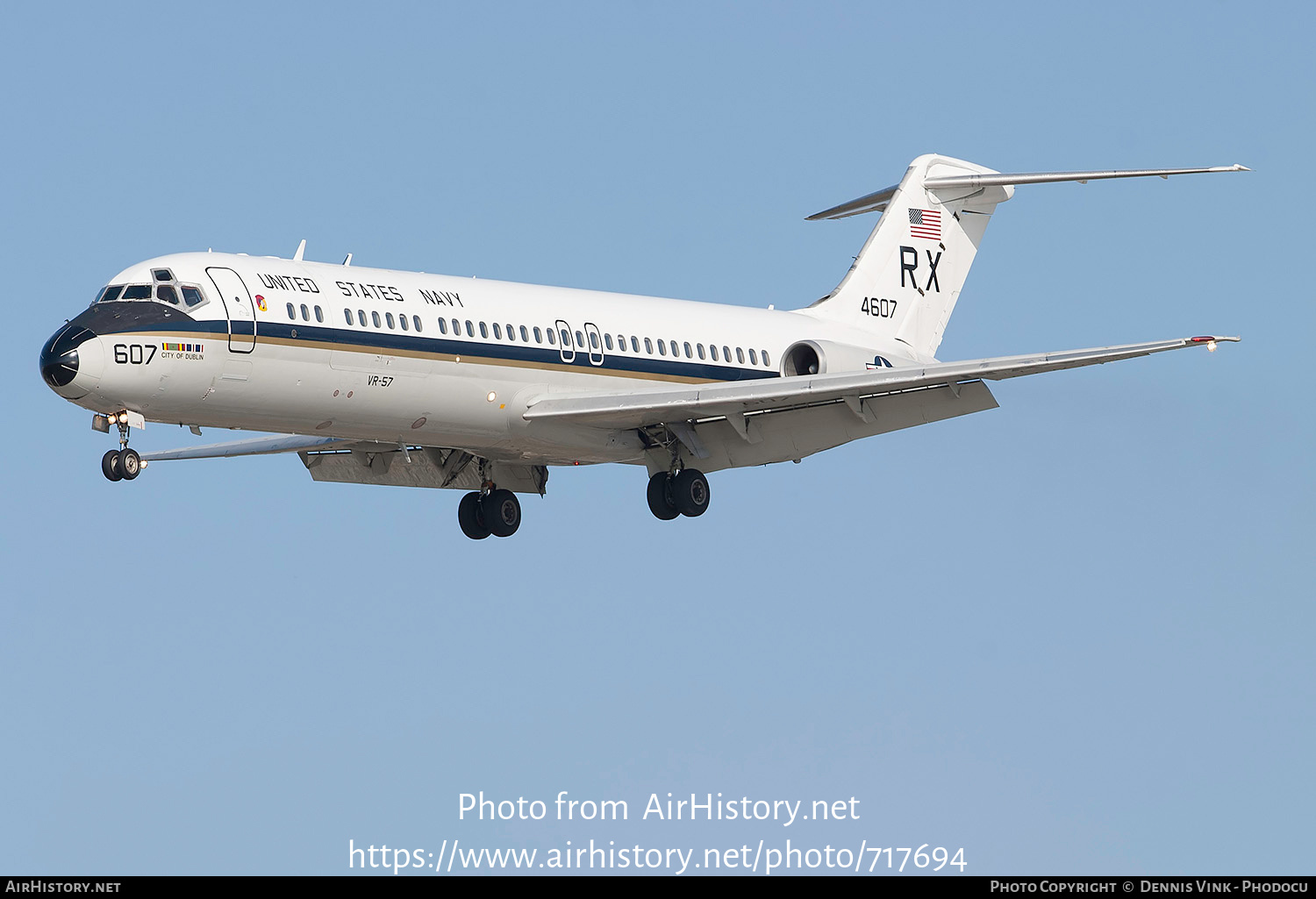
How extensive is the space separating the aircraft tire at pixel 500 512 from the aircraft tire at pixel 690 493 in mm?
3635

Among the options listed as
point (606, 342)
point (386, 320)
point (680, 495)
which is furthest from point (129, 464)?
point (680, 495)

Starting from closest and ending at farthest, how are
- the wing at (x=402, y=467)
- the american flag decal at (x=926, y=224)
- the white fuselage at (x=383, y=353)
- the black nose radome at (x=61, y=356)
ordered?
the black nose radome at (x=61, y=356) → the white fuselage at (x=383, y=353) → the wing at (x=402, y=467) → the american flag decal at (x=926, y=224)

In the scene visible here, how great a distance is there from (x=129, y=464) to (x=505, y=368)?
659 cm

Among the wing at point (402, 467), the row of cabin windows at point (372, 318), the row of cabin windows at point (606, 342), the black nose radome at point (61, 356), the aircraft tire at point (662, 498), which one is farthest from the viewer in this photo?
the wing at point (402, 467)

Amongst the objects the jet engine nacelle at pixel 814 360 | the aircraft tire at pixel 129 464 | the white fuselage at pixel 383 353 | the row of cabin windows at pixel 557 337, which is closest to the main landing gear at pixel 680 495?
the white fuselage at pixel 383 353

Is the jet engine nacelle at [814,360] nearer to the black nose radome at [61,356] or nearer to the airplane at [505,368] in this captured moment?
the airplane at [505,368]

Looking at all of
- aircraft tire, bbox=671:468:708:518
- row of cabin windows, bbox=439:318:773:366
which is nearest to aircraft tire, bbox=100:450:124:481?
row of cabin windows, bbox=439:318:773:366

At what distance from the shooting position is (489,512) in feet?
133

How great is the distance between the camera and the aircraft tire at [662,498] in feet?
126

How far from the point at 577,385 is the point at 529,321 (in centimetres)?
139
